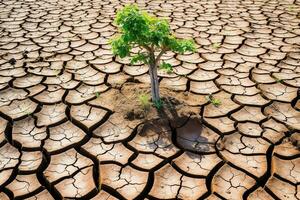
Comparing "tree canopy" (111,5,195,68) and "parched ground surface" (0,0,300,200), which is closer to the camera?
"parched ground surface" (0,0,300,200)

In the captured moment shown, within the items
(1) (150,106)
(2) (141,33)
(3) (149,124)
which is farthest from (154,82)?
(2) (141,33)

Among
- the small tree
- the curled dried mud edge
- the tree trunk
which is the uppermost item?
the small tree

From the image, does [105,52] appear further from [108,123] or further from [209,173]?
[209,173]

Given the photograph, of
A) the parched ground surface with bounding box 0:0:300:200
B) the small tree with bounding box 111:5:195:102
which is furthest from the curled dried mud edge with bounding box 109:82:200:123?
the small tree with bounding box 111:5:195:102

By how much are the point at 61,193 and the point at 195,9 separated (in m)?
4.18

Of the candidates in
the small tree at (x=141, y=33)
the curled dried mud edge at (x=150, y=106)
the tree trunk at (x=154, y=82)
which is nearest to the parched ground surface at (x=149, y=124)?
the curled dried mud edge at (x=150, y=106)

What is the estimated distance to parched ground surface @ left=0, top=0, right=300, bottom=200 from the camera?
2033 mm

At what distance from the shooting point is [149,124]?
2490 millimetres

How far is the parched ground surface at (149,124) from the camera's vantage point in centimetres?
203

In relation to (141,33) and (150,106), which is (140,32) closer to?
(141,33)

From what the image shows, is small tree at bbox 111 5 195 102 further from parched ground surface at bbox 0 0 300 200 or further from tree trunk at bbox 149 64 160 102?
parched ground surface at bbox 0 0 300 200

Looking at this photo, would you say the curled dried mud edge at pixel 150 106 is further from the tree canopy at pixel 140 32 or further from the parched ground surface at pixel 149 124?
the tree canopy at pixel 140 32

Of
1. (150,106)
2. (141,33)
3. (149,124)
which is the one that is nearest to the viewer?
(141,33)

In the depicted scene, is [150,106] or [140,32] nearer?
[140,32]
